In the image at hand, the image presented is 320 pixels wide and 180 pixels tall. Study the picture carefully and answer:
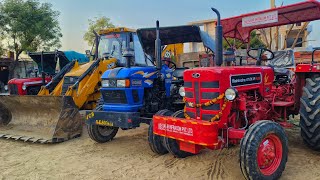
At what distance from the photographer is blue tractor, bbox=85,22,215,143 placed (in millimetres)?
5523

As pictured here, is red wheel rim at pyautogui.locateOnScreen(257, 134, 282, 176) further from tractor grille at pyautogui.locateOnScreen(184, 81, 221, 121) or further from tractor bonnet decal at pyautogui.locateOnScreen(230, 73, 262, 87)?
tractor bonnet decal at pyautogui.locateOnScreen(230, 73, 262, 87)

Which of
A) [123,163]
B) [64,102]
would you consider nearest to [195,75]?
[123,163]

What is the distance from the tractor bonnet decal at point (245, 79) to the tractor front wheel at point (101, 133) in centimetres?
311

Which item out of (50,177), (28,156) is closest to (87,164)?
(50,177)

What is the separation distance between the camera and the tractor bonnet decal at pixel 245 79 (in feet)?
13.9

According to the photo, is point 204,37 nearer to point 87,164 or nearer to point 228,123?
point 228,123

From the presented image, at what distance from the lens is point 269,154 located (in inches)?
151

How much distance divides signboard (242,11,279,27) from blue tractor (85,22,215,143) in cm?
100

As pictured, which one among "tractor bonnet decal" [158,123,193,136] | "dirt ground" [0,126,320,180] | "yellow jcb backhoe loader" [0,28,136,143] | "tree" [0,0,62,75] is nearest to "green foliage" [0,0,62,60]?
"tree" [0,0,62,75]

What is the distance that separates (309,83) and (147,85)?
278 cm

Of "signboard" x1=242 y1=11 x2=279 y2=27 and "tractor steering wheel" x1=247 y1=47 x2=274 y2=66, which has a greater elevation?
"signboard" x1=242 y1=11 x2=279 y2=27

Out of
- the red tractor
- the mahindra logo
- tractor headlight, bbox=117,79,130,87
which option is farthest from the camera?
tractor headlight, bbox=117,79,130,87

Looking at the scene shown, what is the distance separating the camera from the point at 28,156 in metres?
5.62

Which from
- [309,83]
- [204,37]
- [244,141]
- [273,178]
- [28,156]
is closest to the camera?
[244,141]
